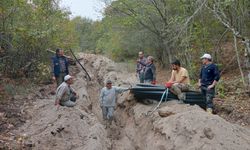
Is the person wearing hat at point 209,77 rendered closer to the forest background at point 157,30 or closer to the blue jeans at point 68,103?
the forest background at point 157,30

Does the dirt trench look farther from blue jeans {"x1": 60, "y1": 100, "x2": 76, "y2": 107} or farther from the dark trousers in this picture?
the dark trousers

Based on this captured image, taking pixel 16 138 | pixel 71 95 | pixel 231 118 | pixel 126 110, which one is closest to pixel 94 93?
pixel 126 110

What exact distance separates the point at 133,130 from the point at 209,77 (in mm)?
2739

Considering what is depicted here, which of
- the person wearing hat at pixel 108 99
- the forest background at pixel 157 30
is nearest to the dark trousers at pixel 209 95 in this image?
the person wearing hat at pixel 108 99

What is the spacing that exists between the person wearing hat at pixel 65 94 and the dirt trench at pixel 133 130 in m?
0.21

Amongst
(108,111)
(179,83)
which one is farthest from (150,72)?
(179,83)

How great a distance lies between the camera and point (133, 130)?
40.2 ft

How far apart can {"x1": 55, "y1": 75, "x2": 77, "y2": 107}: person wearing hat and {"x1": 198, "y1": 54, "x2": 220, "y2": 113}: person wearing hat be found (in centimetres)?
357

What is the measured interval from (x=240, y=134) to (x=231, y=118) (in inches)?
150

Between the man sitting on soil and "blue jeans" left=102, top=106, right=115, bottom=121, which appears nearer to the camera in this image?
the man sitting on soil

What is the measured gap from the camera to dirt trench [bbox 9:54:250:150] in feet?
27.4

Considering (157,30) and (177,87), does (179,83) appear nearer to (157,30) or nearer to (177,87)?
(177,87)

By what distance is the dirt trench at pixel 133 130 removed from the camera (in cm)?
834

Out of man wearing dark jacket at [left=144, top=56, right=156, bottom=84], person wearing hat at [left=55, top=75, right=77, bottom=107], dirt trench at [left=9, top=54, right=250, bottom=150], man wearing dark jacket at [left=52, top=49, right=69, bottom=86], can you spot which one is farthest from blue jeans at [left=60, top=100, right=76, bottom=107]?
man wearing dark jacket at [left=144, top=56, right=156, bottom=84]
